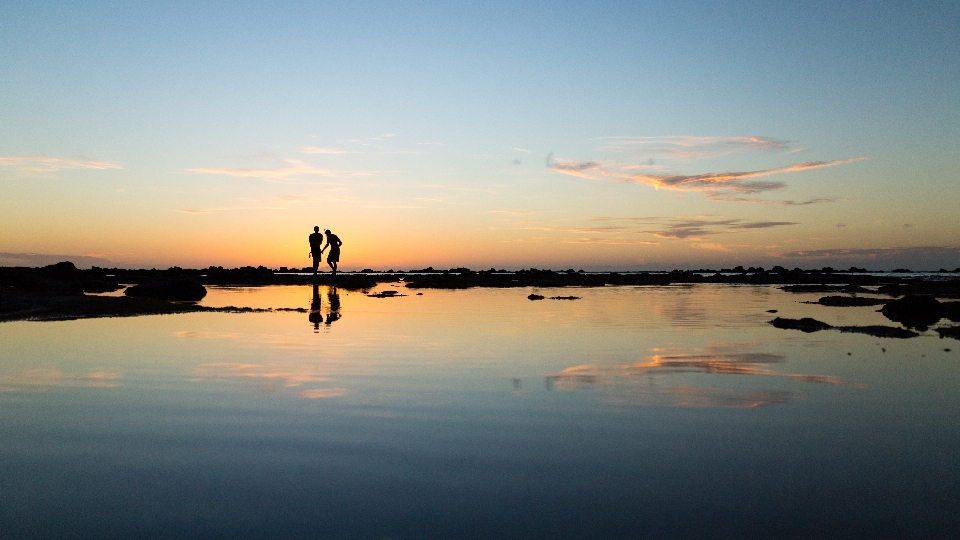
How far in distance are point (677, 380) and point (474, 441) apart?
443 cm

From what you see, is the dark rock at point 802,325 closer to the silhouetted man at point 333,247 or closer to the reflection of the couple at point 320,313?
the reflection of the couple at point 320,313

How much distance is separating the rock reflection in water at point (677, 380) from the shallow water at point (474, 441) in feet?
0.21

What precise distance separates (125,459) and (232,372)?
4.34m

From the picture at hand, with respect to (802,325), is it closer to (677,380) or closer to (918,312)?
(918,312)

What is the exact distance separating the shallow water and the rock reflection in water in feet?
0.21

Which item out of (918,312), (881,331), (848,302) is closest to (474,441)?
(881,331)

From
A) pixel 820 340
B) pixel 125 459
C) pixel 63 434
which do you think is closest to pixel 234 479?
pixel 125 459

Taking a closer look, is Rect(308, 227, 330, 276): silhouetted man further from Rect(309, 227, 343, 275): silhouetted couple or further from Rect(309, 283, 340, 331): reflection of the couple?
Rect(309, 283, 340, 331): reflection of the couple

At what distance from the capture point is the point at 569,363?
10891mm

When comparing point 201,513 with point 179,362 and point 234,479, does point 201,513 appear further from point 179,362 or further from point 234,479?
point 179,362

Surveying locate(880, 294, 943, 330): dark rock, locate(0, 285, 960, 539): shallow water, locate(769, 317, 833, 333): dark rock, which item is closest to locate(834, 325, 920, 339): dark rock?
locate(769, 317, 833, 333): dark rock

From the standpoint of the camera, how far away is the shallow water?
4363 millimetres

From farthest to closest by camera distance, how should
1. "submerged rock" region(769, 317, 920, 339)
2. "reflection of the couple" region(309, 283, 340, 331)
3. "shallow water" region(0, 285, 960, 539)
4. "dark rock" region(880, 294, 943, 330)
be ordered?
"dark rock" region(880, 294, 943, 330), "reflection of the couple" region(309, 283, 340, 331), "submerged rock" region(769, 317, 920, 339), "shallow water" region(0, 285, 960, 539)

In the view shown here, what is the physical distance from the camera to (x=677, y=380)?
9.41m
